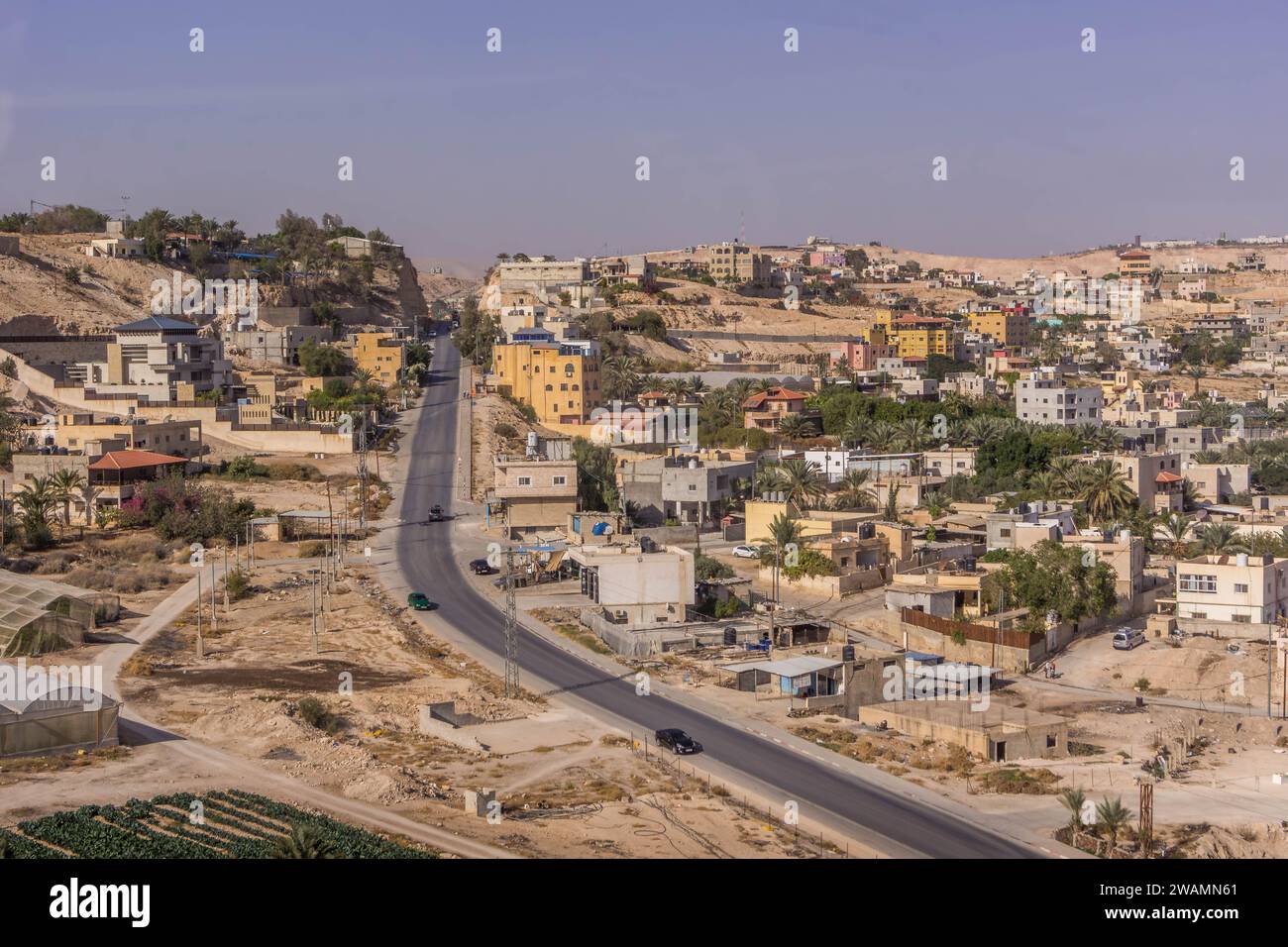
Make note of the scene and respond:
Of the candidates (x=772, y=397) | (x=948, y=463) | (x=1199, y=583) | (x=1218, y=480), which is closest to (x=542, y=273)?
(x=772, y=397)

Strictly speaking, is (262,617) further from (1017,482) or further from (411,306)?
(411,306)

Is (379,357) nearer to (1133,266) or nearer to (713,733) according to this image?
(713,733)

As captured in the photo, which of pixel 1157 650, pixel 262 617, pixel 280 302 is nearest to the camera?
pixel 1157 650

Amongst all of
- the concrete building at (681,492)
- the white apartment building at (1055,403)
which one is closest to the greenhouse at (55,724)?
the concrete building at (681,492)

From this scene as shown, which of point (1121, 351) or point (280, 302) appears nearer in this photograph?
point (280, 302)

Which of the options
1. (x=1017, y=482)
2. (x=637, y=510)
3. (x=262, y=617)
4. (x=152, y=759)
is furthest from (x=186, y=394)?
(x=152, y=759)

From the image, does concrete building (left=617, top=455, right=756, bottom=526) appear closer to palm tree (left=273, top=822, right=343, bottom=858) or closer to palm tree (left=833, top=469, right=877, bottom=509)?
palm tree (left=833, top=469, right=877, bottom=509)

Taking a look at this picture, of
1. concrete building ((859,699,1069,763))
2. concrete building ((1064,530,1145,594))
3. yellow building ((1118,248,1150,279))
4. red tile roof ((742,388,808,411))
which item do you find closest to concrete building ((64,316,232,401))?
red tile roof ((742,388,808,411))
